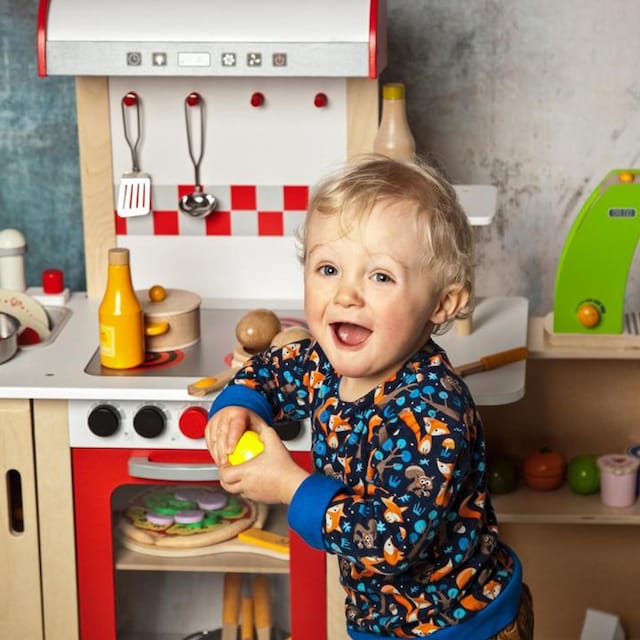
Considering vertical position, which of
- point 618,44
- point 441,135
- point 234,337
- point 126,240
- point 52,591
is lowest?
point 52,591

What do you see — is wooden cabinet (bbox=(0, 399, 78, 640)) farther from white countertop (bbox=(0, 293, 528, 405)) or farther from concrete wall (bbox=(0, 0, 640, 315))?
concrete wall (bbox=(0, 0, 640, 315))

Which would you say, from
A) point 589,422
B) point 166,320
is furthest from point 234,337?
point 589,422

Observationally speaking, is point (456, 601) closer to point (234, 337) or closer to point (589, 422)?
point (234, 337)

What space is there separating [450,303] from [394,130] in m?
0.84

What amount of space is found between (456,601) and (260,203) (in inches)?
46.7

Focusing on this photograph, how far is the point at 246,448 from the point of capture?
1.45 m

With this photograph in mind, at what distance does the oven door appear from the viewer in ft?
6.96

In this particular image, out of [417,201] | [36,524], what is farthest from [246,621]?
[417,201]

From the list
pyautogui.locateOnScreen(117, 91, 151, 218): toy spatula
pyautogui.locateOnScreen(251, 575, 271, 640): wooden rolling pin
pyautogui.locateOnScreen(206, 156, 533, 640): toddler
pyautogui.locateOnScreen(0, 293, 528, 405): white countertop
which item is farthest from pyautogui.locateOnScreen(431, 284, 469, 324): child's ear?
pyautogui.locateOnScreen(117, 91, 151, 218): toy spatula

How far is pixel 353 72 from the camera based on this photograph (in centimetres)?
218

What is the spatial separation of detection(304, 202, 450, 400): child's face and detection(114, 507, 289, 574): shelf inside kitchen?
816 mm

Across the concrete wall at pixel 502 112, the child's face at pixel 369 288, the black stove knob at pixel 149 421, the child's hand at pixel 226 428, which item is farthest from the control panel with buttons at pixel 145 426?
the concrete wall at pixel 502 112

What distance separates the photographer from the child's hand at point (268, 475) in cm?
141

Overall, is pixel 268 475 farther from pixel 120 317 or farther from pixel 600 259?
pixel 600 259
